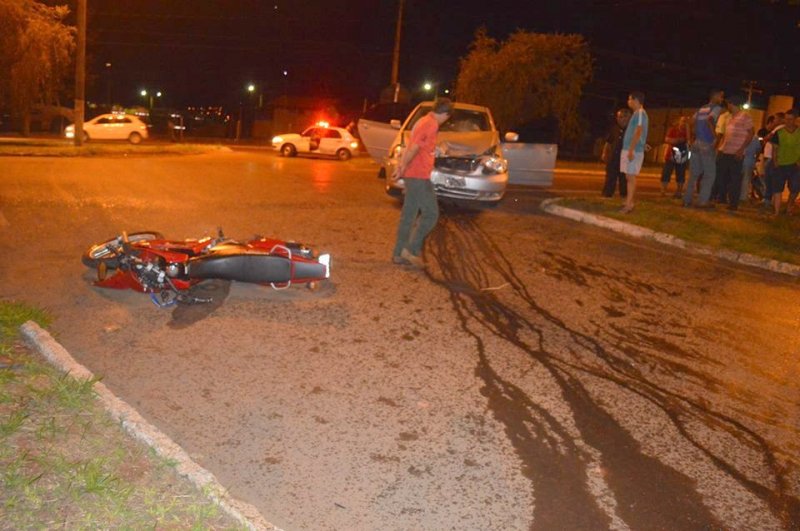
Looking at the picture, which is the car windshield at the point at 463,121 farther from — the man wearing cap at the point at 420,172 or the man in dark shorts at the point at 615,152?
the man wearing cap at the point at 420,172

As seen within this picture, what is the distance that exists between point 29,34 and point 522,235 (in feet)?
75.7

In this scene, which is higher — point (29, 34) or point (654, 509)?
point (29, 34)

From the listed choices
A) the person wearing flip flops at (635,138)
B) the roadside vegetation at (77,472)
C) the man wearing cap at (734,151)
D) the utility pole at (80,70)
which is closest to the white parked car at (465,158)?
the person wearing flip flops at (635,138)

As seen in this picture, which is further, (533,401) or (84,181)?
(84,181)

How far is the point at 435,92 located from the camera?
1972 inches

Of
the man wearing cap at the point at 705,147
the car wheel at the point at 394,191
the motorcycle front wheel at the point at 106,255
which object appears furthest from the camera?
the car wheel at the point at 394,191

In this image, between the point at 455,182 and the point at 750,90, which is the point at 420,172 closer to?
the point at 455,182

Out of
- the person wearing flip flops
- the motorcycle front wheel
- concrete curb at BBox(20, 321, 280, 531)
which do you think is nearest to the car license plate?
the person wearing flip flops

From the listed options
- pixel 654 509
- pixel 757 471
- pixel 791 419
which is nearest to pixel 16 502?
pixel 654 509

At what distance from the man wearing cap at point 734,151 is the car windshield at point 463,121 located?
4.19m

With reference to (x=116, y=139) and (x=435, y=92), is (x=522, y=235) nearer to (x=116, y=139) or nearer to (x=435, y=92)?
(x=116, y=139)

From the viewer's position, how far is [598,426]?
197 inches

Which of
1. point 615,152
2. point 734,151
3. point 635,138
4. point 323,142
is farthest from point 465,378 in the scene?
point 323,142

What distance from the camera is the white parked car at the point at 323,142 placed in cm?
2814
